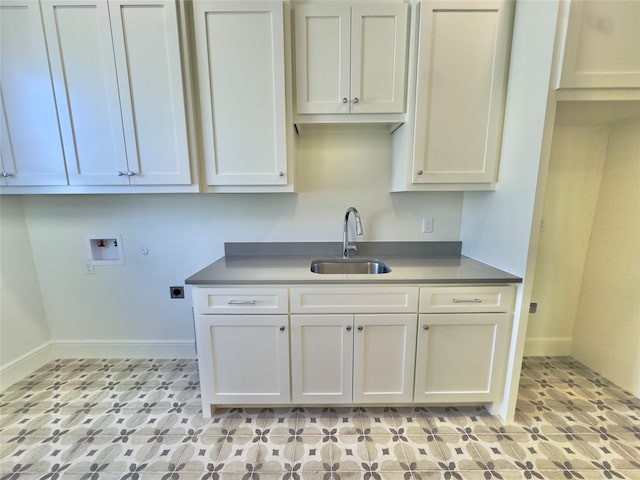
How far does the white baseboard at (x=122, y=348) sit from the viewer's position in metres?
2.11

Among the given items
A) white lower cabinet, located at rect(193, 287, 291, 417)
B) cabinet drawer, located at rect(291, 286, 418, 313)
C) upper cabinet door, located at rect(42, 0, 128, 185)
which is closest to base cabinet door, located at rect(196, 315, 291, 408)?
white lower cabinet, located at rect(193, 287, 291, 417)

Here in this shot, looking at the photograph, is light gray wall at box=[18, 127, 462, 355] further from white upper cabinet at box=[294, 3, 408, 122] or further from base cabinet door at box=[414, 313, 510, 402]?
base cabinet door at box=[414, 313, 510, 402]

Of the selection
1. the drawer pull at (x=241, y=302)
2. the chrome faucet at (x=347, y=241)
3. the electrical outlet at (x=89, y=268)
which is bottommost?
the drawer pull at (x=241, y=302)

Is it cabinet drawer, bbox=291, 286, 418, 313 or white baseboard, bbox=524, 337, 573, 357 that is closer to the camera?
cabinet drawer, bbox=291, 286, 418, 313

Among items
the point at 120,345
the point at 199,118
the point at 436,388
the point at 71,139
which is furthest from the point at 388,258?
the point at 120,345

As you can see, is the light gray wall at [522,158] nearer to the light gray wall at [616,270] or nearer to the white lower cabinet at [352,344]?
the white lower cabinet at [352,344]

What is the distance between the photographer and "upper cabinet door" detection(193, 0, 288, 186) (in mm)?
1417

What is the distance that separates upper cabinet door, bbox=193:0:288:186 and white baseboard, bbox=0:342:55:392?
6.48ft

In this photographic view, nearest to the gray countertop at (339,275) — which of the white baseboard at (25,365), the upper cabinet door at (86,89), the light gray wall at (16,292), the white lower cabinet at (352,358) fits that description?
the white lower cabinet at (352,358)

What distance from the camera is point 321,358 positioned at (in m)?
1.48

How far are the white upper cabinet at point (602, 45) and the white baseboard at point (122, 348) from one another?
2.91 meters

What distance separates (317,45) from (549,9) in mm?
1106

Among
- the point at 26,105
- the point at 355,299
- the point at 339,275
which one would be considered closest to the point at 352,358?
the point at 355,299

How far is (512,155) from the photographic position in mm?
1425
